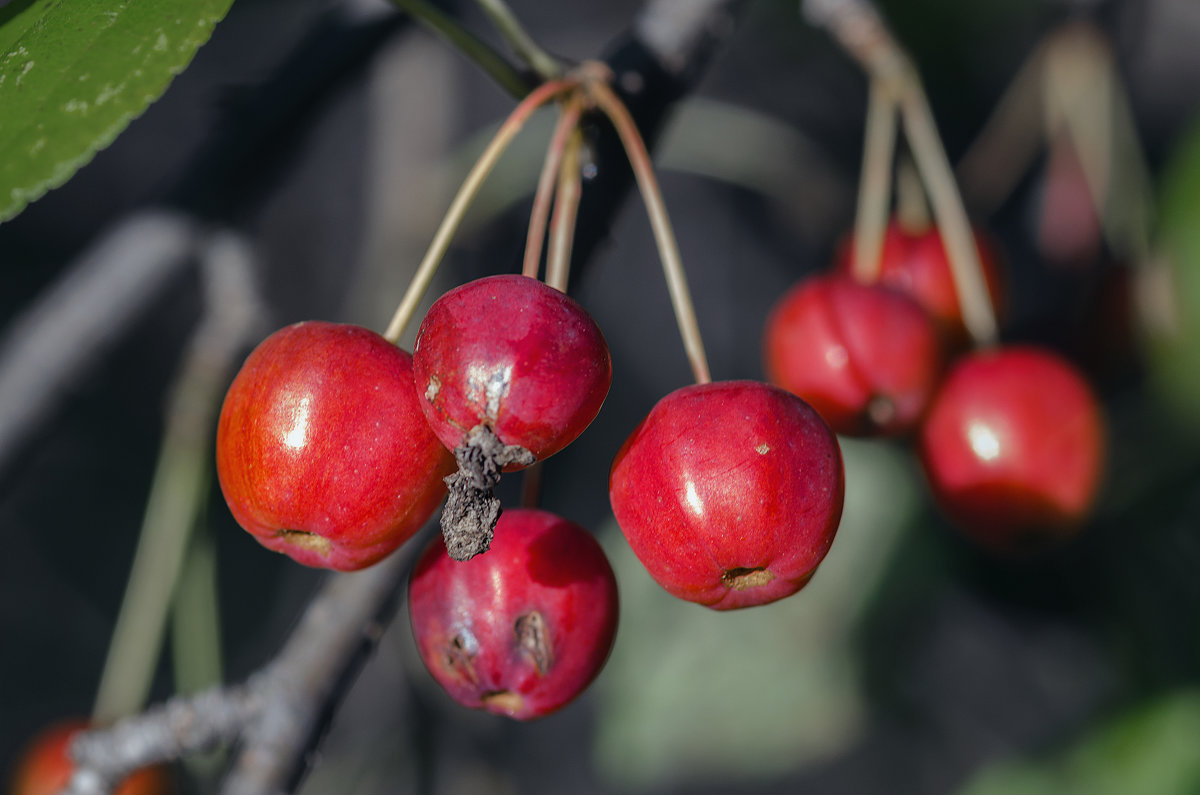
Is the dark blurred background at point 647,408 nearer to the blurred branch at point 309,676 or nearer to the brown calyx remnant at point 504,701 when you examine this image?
the blurred branch at point 309,676

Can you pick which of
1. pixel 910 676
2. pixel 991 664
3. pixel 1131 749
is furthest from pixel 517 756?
pixel 1131 749

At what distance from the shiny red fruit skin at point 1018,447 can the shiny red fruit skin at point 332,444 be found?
497mm

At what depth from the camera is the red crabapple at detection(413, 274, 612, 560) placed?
44 cm

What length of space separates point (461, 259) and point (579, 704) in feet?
3.03

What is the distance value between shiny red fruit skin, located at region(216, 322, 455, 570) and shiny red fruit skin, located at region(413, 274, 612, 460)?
1.6 inches

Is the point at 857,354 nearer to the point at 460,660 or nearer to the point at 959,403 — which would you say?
the point at 959,403

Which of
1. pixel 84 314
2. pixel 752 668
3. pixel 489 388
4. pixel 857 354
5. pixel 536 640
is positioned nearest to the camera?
pixel 489 388

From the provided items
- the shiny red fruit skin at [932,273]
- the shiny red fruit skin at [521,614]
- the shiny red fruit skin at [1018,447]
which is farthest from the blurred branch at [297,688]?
the shiny red fruit skin at [932,273]

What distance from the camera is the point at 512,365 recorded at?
44 centimetres

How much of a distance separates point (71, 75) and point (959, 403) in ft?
2.36

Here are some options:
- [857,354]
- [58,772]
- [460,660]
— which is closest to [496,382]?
[460,660]

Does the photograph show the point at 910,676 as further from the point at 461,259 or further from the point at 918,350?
the point at 461,259

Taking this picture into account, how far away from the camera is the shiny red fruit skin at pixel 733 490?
1.57 feet

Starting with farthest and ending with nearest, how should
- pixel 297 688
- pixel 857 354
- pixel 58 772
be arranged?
pixel 58 772 → pixel 857 354 → pixel 297 688
